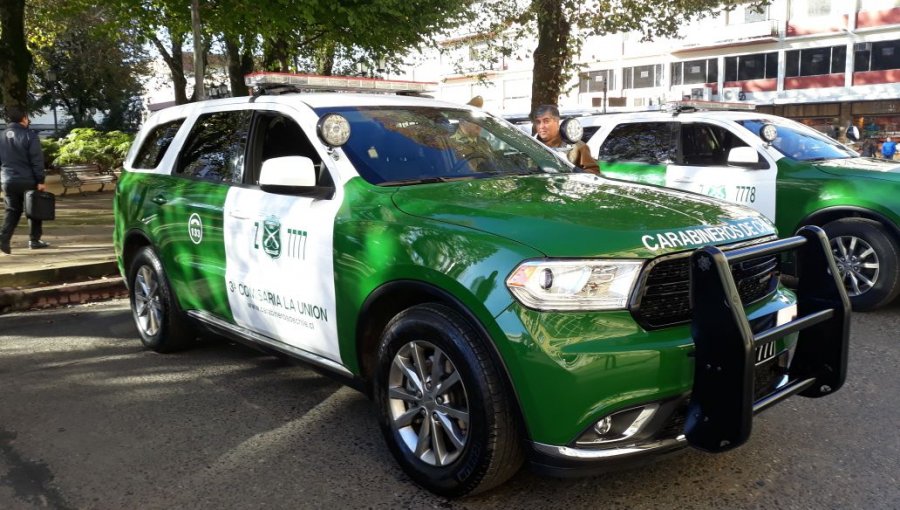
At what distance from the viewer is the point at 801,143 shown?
721 cm

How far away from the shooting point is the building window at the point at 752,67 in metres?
42.2

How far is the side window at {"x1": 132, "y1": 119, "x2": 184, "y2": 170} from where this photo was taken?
17.7ft

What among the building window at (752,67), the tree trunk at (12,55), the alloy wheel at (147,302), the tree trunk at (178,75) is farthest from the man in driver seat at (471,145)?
the building window at (752,67)

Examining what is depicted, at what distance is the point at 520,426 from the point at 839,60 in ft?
141

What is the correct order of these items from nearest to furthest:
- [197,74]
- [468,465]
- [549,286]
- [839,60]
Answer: [549,286] < [468,465] < [197,74] < [839,60]

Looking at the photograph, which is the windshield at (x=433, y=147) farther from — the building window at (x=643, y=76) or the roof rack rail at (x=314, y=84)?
the building window at (x=643, y=76)

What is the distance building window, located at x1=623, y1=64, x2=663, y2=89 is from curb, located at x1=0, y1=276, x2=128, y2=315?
43441 mm

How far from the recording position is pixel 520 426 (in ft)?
9.18

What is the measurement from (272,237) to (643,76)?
46591 millimetres

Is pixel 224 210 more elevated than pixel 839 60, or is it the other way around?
pixel 839 60

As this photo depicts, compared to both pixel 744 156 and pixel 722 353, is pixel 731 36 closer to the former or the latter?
pixel 744 156

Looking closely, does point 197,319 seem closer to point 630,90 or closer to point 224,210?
point 224,210

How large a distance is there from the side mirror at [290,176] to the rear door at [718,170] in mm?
4639

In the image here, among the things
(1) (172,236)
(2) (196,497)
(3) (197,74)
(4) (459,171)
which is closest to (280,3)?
(3) (197,74)
